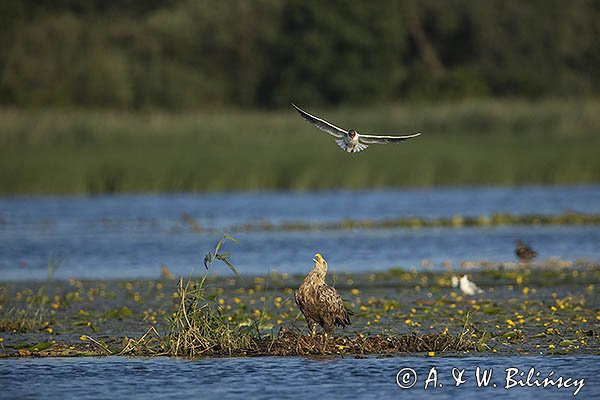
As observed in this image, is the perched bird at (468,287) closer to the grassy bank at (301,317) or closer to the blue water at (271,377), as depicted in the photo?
the grassy bank at (301,317)

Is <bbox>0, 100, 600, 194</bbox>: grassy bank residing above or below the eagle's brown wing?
above

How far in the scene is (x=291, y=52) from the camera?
5619 centimetres

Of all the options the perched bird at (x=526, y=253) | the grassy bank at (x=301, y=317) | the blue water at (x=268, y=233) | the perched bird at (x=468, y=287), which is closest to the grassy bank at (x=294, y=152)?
the blue water at (x=268, y=233)

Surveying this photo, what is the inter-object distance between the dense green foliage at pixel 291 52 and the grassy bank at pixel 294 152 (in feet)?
46.3

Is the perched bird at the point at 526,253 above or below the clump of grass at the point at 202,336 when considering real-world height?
above

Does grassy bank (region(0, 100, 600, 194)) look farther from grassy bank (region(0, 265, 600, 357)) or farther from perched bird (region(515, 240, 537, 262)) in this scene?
grassy bank (region(0, 265, 600, 357))

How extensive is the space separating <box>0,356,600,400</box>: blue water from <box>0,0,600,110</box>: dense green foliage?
4082 centimetres

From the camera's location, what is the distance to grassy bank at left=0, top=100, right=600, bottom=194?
35156mm

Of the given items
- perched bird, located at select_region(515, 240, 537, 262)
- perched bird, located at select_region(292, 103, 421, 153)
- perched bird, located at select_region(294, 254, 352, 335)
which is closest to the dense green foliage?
perched bird, located at select_region(515, 240, 537, 262)

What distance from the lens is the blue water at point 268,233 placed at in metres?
21.3

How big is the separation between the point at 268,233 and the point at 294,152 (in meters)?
10.8

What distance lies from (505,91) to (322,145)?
71.4 ft

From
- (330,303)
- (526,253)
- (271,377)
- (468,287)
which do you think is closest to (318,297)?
(330,303)

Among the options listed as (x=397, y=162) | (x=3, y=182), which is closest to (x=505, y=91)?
(x=397, y=162)
